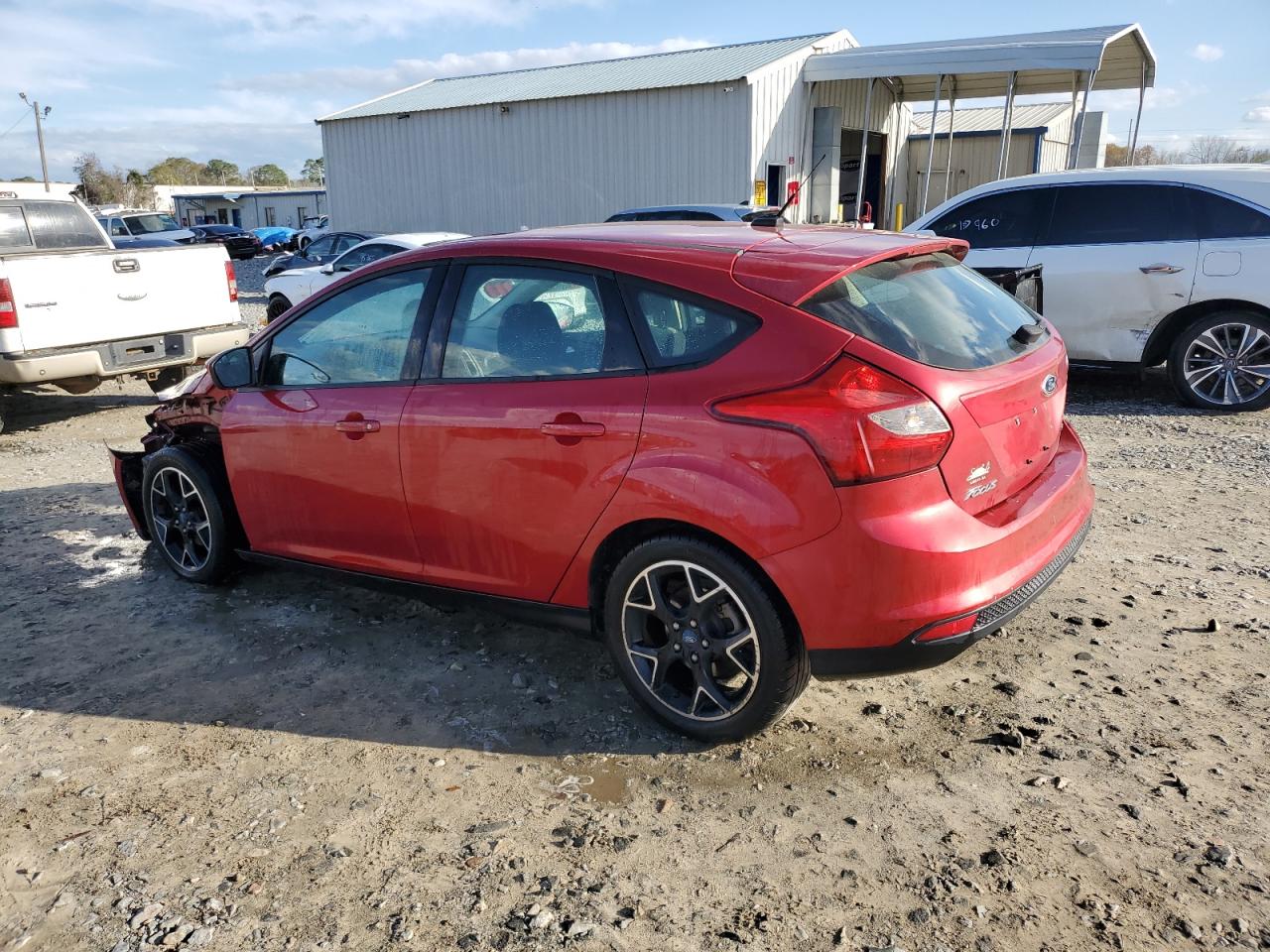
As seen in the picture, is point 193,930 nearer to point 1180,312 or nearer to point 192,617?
point 192,617

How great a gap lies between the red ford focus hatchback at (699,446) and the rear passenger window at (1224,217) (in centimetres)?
493

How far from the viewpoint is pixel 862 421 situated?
2.78 m

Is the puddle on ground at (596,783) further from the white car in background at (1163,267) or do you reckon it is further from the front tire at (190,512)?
the white car in background at (1163,267)

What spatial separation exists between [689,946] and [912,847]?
74 centimetres

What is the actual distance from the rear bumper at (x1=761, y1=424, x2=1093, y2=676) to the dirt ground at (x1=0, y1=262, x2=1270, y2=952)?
0.49 meters

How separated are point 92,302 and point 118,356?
1.56ft

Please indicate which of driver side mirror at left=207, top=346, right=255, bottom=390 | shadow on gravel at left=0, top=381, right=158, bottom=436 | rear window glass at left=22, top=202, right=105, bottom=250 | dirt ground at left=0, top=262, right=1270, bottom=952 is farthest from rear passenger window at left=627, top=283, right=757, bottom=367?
rear window glass at left=22, top=202, right=105, bottom=250

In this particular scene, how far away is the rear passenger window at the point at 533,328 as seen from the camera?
10.8 ft

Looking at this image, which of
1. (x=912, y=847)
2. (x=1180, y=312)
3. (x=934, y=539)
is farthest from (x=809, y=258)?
(x=1180, y=312)

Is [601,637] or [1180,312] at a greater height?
[1180,312]

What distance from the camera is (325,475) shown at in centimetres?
408

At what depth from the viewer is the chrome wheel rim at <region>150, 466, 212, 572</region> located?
4816 mm

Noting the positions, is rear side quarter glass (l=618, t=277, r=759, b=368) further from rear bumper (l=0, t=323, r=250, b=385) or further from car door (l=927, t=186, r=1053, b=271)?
rear bumper (l=0, t=323, r=250, b=385)

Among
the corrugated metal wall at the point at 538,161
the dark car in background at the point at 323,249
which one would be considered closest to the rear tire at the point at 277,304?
the dark car in background at the point at 323,249
